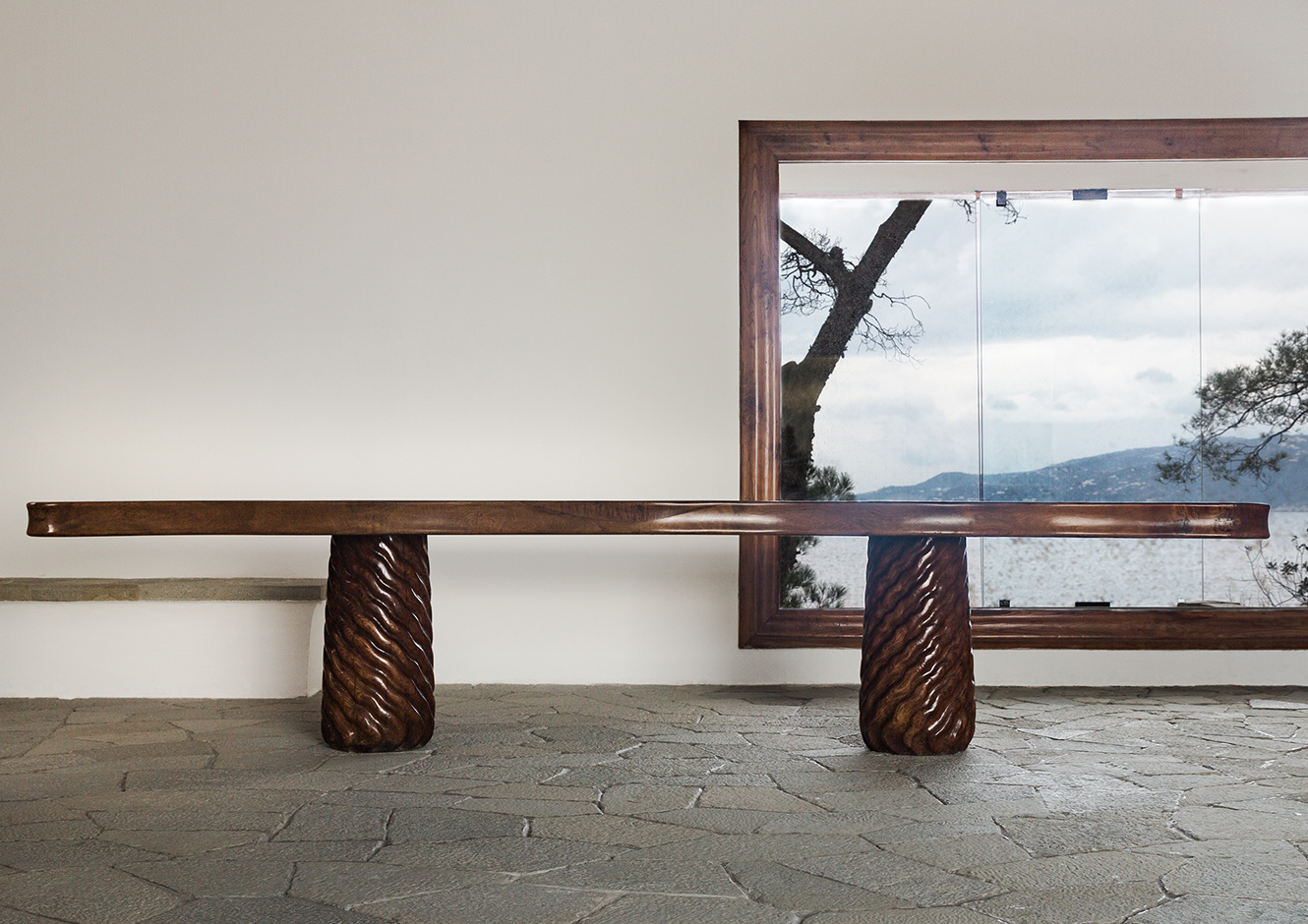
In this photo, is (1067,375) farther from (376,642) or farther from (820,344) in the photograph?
(376,642)

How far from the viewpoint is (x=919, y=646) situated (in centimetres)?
254

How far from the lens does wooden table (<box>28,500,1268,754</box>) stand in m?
2.39

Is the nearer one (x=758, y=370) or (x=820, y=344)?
(x=758, y=370)

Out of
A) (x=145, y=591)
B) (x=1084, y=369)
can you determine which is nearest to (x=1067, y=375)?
(x=1084, y=369)

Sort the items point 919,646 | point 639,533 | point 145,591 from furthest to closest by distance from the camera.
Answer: point 145,591 → point 919,646 → point 639,533

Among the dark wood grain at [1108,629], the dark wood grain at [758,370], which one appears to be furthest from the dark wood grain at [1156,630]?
the dark wood grain at [758,370]

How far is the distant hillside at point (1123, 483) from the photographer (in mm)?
3834

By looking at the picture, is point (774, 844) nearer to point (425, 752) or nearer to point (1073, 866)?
point (1073, 866)

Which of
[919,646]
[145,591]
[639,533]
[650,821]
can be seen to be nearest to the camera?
[650,821]

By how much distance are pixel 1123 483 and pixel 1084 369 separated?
45cm

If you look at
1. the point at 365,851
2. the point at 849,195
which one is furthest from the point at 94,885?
the point at 849,195

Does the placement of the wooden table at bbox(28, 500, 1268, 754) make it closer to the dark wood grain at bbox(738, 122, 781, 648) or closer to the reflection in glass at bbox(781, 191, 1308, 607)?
the dark wood grain at bbox(738, 122, 781, 648)

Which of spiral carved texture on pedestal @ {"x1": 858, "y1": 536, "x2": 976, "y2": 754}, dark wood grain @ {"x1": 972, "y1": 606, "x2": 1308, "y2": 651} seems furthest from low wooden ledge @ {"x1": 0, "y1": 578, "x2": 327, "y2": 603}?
dark wood grain @ {"x1": 972, "y1": 606, "x2": 1308, "y2": 651}

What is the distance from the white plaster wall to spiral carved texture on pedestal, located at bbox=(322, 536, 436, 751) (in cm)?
114
